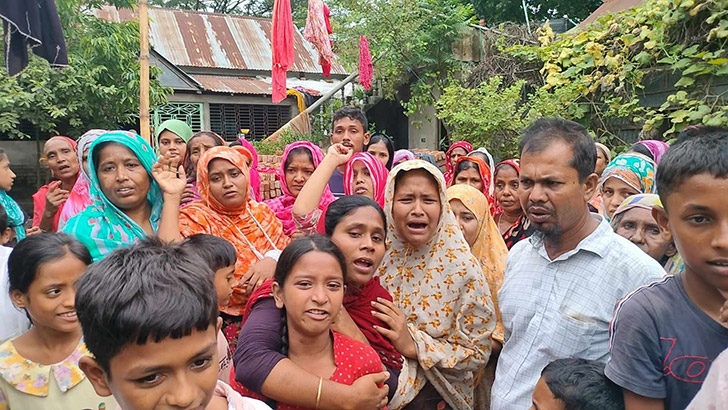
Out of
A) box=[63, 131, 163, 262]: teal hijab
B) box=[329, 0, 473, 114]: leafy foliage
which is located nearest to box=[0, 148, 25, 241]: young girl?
box=[63, 131, 163, 262]: teal hijab

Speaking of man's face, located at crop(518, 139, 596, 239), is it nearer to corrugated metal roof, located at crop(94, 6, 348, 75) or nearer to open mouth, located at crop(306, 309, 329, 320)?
open mouth, located at crop(306, 309, 329, 320)

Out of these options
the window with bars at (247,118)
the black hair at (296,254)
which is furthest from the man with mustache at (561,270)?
the window with bars at (247,118)

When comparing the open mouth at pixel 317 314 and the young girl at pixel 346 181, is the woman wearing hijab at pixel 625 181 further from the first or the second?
the open mouth at pixel 317 314

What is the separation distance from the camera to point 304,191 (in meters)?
3.04

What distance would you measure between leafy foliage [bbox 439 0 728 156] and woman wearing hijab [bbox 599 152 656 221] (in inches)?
111

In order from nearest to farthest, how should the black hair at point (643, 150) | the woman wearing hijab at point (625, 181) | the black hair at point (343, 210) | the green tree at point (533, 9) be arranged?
1. the black hair at point (343, 210)
2. the woman wearing hijab at point (625, 181)
3. the black hair at point (643, 150)
4. the green tree at point (533, 9)

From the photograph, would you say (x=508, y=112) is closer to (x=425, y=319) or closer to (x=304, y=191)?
(x=304, y=191)

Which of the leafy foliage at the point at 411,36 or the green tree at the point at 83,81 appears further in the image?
the leafy foliage at the point at 411,36

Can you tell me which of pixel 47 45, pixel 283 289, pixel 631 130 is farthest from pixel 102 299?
pixel 631 130

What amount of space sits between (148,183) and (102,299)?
156cm

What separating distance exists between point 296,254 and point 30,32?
11.6 feet

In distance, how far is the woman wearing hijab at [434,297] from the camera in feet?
7.25

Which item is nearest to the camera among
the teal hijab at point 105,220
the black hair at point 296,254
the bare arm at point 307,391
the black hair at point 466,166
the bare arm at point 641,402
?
the bare arm at point 641,402

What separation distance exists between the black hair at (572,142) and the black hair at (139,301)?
1392 mm
